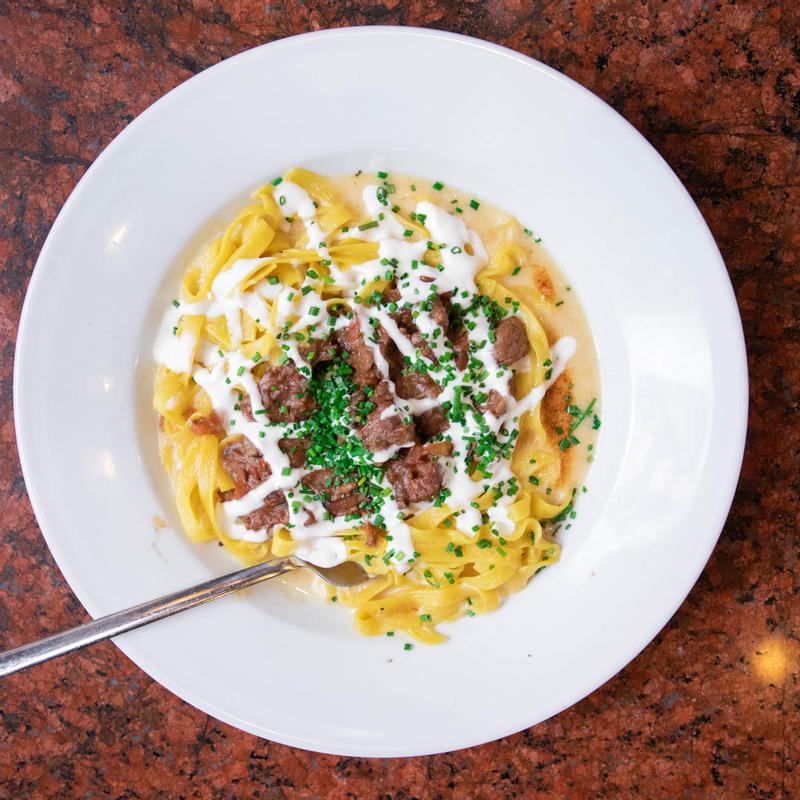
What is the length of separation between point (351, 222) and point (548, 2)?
1.51 m

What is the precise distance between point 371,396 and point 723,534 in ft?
6.66

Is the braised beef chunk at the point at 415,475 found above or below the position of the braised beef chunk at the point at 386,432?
below

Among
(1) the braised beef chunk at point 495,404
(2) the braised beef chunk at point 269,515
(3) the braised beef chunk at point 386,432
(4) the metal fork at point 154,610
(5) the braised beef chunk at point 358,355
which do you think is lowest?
(4) the metal fork at point 154,610

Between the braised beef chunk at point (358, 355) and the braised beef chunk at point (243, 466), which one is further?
the braised beef chunk at point (243, 466)

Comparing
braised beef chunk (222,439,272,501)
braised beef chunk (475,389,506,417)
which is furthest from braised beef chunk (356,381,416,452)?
braised beef chunk (222,439,272,501)

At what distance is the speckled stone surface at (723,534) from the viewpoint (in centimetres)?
370

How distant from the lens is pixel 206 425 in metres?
Answer: 3.79

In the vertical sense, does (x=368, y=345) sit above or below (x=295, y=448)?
above

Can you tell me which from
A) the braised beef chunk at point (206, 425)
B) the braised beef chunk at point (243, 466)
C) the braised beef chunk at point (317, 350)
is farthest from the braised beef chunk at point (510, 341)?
the braised beef chunk at point (206, 425)

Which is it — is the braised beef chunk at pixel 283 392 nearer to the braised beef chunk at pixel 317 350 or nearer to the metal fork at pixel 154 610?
the braised beef chunk at pixel 317 350

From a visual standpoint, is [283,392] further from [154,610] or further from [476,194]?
[476,194]

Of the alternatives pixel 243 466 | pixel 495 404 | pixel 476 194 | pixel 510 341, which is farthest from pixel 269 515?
pixel 476 194

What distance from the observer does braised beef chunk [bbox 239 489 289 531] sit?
3.79 metres

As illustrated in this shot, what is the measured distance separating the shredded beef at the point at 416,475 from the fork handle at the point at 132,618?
686mm
